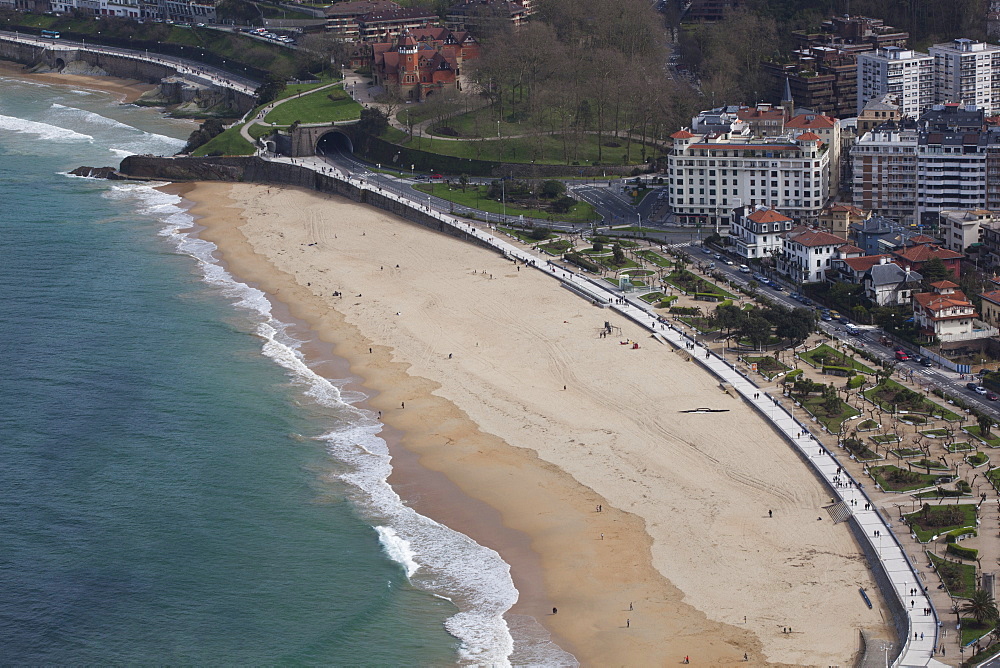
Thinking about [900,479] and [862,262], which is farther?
[862,262]

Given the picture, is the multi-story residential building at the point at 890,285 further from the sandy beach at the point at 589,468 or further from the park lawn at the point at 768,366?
the sandy beach at the point at 589,468

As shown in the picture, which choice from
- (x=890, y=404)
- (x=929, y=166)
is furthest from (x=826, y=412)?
(x=929, y=166)

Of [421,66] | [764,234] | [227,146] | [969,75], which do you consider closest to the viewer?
[764,234]

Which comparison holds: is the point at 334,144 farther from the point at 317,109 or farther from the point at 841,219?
the point at 841,219

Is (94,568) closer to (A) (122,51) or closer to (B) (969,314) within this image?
(B) (969,314)

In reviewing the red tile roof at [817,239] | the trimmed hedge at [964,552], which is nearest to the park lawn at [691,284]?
the red tile roof at [817,239]

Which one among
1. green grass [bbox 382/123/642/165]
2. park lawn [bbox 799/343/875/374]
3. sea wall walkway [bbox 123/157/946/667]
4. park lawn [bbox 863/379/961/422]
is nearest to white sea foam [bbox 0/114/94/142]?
green grass [bbox 382/123/642/165]
